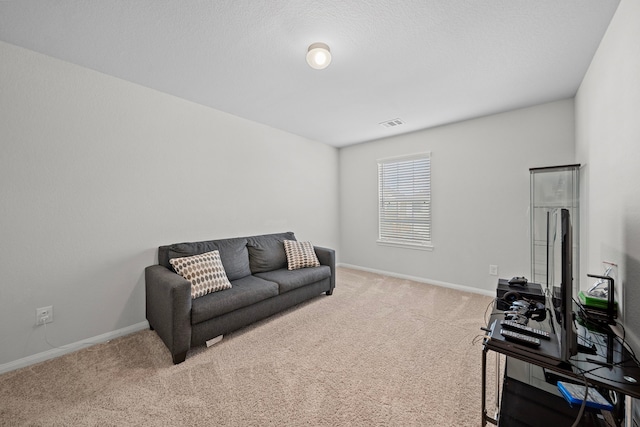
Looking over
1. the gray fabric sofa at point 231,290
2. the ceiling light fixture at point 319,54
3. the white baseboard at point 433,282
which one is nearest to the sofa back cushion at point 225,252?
the gray fabric sofa at point 231,290

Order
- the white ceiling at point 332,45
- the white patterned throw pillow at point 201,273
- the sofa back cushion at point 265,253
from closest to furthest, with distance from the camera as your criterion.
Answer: the white ceiling at point 332,45 → the white patterned throw pillow at point 201,273 → the sofa back cushion at point 265,253

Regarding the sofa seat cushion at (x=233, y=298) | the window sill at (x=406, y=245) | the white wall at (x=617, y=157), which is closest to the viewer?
the white wall at (x=617, y=157)

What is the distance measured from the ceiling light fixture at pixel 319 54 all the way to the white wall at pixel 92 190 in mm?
1765

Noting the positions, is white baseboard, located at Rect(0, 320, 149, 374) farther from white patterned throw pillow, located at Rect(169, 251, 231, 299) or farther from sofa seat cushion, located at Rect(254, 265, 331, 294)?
sofa seat cushion, located at Rect(254, 265, 331, 294)

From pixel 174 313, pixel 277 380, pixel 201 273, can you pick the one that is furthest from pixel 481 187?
pixel 174 313

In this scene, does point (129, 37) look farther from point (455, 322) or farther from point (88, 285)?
point (455, 322)

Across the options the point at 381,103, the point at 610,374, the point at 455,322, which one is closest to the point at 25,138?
the point at 381,103

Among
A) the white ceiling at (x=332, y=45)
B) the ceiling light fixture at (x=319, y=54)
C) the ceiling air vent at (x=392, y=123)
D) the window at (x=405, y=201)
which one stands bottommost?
the window at (x=405, y=201)

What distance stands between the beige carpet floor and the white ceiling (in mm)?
2483

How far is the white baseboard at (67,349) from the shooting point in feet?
6.47

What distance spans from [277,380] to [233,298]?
86 cm

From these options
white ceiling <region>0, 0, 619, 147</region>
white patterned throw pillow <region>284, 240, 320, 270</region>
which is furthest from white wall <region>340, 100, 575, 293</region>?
white patterned throw pillow <region>284, 240, 320, 270</region>

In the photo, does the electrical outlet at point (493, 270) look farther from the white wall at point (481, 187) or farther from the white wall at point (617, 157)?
the white wall at point (617, 157)

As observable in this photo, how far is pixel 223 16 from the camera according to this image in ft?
5.58
